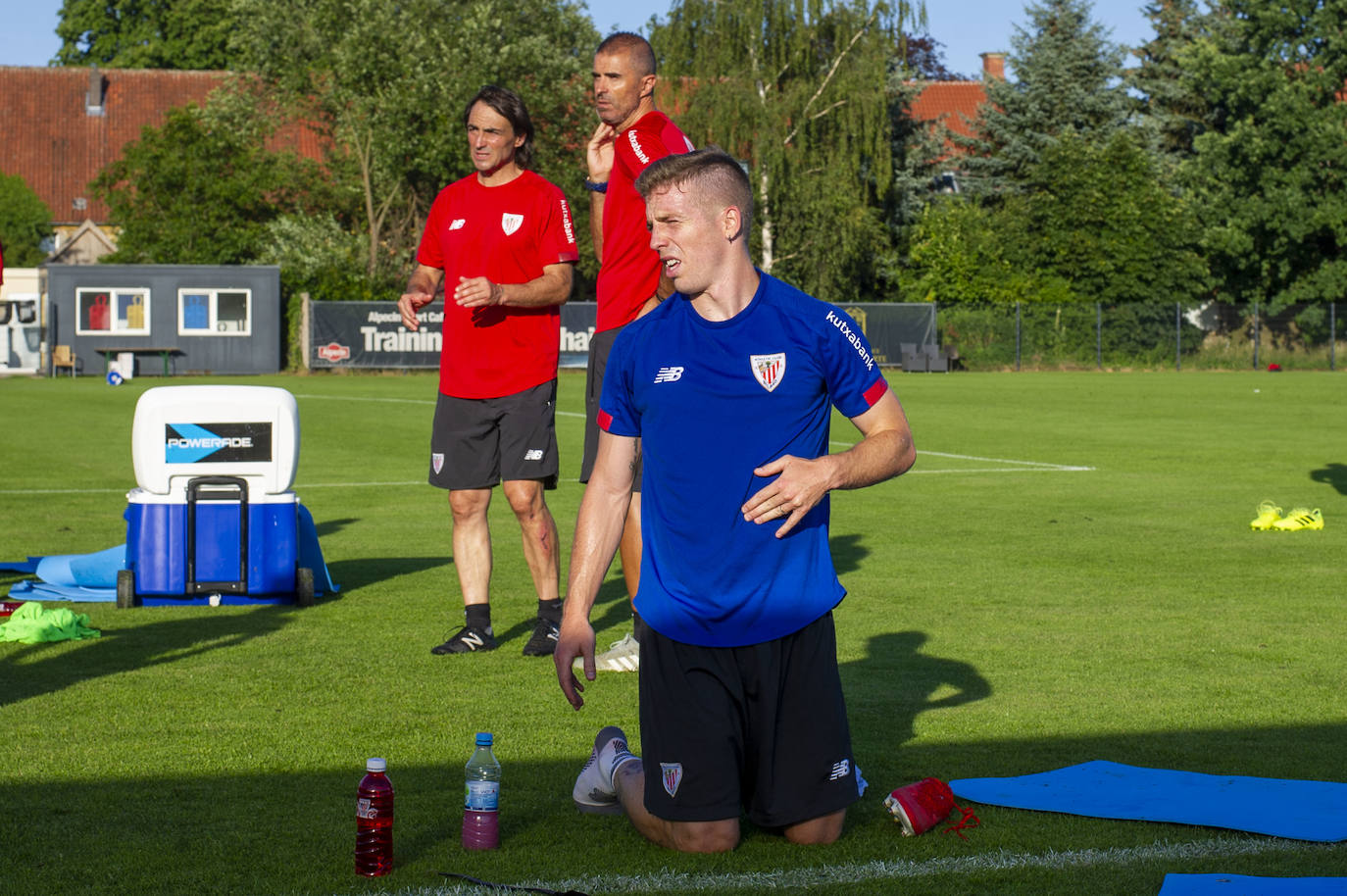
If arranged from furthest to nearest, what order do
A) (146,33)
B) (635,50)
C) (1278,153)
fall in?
(146,33) < (1278,153) < (635,50)

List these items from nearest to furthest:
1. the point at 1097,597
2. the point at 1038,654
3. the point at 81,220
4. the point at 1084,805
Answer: the point at 1084,805
the point at 1038,654
the point at 1097,597
the point at 81,220

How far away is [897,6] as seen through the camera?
168ft

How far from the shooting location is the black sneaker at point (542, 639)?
686cm

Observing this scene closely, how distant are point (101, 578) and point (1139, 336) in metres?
45.5

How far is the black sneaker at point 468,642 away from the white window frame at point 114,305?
127 feet

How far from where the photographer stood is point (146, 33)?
72.9 meters

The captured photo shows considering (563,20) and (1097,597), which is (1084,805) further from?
(563,20)

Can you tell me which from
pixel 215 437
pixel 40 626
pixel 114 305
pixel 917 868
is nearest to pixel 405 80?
pixel 114 305

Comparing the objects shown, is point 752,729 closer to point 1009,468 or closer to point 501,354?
point 501,354

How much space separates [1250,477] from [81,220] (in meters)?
55.5

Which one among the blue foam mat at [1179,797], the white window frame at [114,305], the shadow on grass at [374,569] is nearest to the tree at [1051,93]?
the white window frame at [114,305]

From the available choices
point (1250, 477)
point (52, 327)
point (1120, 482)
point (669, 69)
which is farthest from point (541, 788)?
point (669, 69)

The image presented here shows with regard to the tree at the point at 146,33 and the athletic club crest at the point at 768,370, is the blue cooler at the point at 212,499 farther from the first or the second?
the tree at the point at 146,33

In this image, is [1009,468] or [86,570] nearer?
[86,570]
